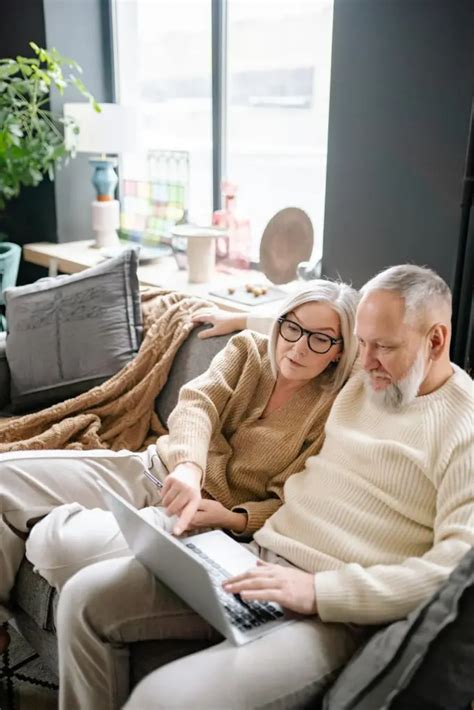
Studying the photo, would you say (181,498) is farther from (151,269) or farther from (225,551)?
(151,269)

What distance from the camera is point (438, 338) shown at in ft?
4.46

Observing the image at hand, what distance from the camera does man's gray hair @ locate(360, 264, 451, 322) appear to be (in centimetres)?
134

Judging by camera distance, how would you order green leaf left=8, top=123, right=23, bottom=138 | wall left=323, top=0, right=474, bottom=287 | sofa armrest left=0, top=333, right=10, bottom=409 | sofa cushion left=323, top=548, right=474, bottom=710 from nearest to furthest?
1. sofa cushion left=323, top=548, right=474, bottom=710
2. wall left=323, top=0, right=474, bottom=287
3. sofa armrest left=0, top=333, right=10, bottom=409
4. green leaf left=8, top=123, right=23, bottom=138

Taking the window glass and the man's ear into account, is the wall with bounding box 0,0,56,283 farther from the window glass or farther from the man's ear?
the man's ear

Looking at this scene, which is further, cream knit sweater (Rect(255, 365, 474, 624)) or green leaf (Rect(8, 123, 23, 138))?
green leaf (Rect(8, 123, 23, 138))

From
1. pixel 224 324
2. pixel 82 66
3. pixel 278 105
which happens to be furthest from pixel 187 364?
pixel 82 66

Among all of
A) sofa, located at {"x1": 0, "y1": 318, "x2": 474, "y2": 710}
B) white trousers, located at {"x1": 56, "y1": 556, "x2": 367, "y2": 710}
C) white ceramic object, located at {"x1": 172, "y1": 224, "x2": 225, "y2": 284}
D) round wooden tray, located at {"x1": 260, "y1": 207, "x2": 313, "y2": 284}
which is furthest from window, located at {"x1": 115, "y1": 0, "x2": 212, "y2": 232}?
sofa, located at {"x1": 0, "y1": 318, "x2": 474, "y2": 710}

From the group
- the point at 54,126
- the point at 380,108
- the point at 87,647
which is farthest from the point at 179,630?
the point at 54,126

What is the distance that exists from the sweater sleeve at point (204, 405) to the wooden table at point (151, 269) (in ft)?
2.23

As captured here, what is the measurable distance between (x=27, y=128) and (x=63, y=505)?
2.34 metres

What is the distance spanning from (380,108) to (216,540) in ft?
→ 4.79

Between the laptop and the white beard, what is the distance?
0.41 metres

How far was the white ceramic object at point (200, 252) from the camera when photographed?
113 inches

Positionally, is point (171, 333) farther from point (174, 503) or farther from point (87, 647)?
point (87, 647)
